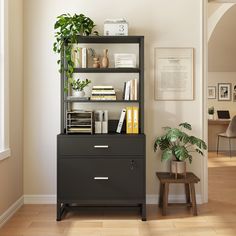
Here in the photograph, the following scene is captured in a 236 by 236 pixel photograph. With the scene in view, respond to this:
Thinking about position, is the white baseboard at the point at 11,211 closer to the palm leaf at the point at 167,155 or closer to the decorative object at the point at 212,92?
the palm leaf at the point at 167,155

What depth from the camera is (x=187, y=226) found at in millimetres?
3230

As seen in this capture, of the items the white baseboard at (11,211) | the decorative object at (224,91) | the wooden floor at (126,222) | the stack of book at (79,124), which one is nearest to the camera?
the wooden floor at (126,222)

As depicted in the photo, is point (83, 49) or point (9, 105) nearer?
point (9, 105)

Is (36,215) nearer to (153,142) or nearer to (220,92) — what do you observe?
(153,142)

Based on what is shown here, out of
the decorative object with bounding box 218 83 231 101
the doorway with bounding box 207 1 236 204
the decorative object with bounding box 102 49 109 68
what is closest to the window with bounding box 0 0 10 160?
the decorative object with bounding box 102 49 109 68

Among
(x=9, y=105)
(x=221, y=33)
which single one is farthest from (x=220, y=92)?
(x=9, y=105)

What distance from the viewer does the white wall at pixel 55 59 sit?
3.94 meters

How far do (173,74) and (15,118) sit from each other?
1716 millimetres

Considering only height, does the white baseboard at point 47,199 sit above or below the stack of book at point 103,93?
below

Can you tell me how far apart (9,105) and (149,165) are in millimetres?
1593

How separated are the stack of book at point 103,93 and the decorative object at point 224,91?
6.31 m

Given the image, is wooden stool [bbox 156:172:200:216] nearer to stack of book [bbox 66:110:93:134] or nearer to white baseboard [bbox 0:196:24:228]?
stack of book [bbox 66:110:93:134]

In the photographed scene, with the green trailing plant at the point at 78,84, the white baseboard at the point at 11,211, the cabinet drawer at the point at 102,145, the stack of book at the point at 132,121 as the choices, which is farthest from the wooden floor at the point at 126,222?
the green trailing plant at the point at 78,84

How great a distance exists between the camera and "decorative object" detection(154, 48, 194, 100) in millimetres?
3955
